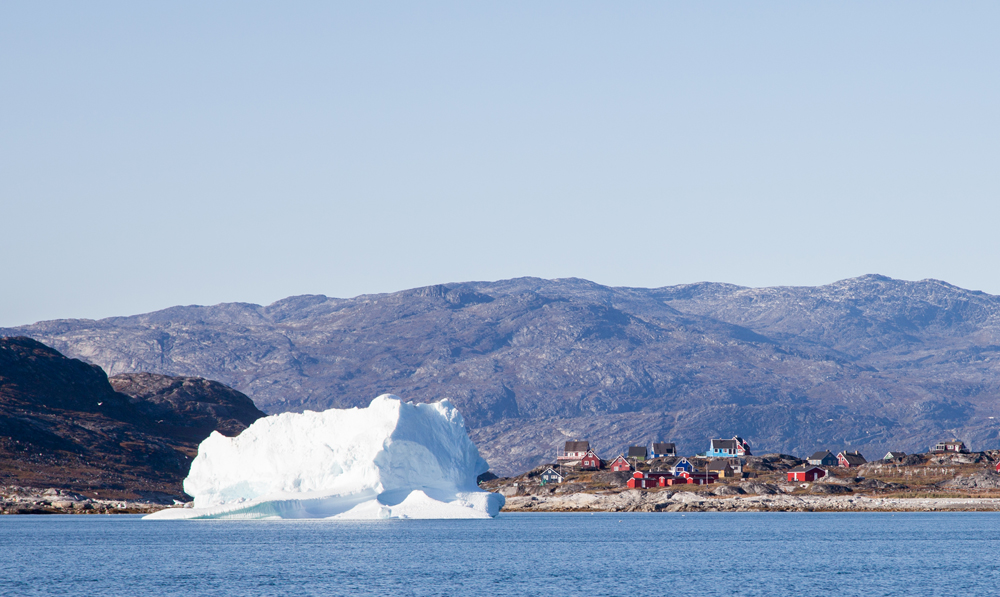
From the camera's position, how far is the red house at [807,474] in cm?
17738

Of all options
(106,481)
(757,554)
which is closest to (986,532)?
(757,554)

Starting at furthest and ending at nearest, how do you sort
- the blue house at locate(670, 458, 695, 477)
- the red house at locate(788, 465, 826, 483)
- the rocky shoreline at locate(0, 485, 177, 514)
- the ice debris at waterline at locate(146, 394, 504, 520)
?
the blue house at locate(670, 458, 695, 477), the red house at locate(788, 465, 826, 483), the rocky shoreline at locate(0, 485, 177, 514), the ice debris at waterline at locate(146, 394, 504, 520)

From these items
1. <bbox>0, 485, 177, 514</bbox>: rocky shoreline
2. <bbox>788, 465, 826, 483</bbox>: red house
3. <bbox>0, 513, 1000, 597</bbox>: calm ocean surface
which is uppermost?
<bbox>788, 465, 826, 483</bbox>: red house

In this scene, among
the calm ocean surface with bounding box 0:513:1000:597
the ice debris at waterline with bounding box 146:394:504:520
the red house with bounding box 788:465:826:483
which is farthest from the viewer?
the red house with bounding box 788:465:826:483

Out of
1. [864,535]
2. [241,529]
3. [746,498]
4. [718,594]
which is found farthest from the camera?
[746,498]

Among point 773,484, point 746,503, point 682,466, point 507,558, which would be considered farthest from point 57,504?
point 773,484

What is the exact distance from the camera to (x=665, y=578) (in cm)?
7062

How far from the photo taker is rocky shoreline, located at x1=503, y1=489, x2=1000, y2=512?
15300cm

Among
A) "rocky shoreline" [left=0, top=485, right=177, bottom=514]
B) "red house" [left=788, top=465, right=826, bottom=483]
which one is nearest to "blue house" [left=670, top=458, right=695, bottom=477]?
"red house" [left=788, top=465, right=826, bottom=483]

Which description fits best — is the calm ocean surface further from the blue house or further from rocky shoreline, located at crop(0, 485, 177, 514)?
the blue house

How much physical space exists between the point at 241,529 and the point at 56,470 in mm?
78646

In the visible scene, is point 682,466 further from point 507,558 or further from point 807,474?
point 507,558

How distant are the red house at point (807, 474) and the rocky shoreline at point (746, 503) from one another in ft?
48.7

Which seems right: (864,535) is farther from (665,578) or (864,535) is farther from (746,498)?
(746,498)
